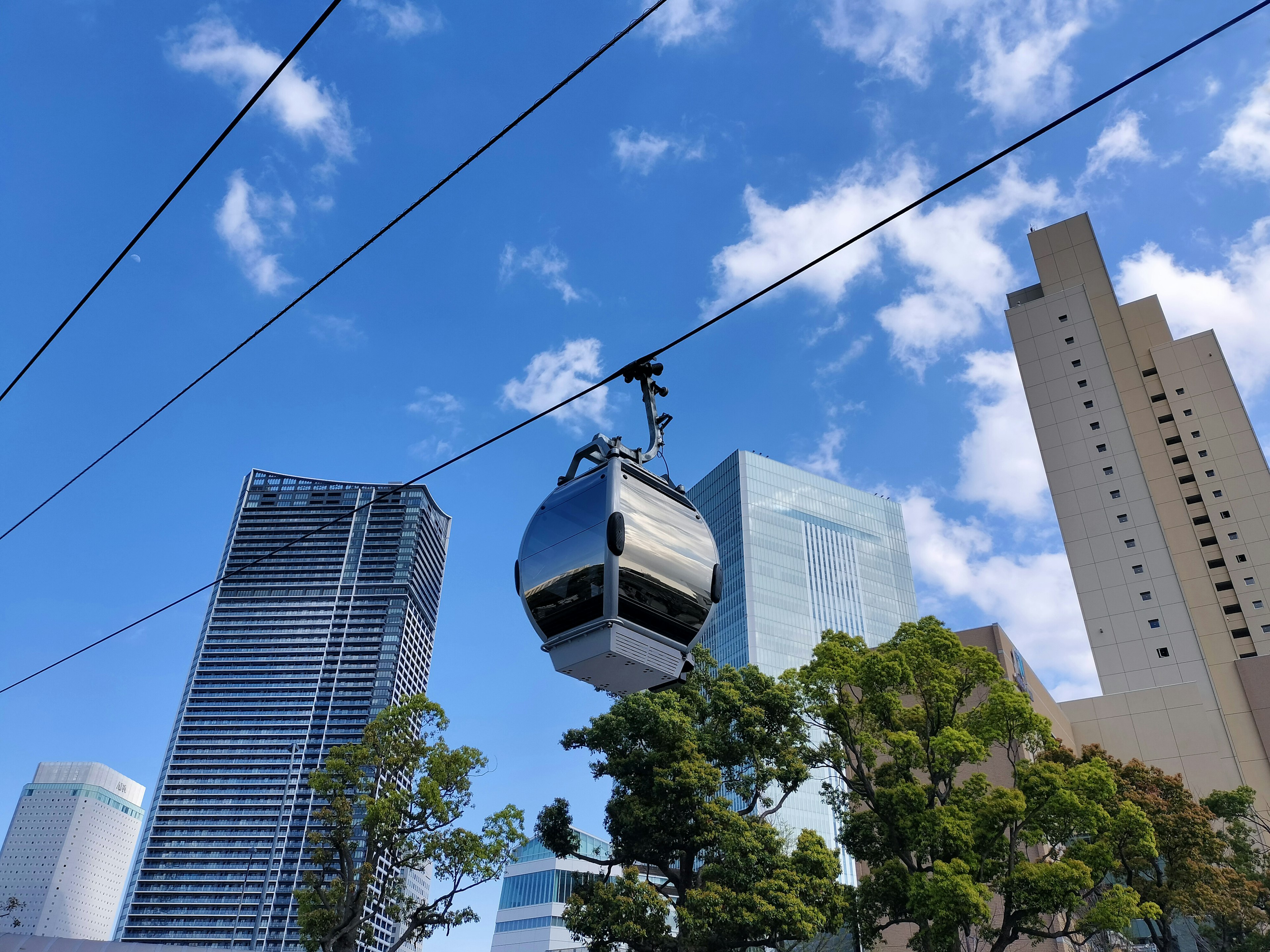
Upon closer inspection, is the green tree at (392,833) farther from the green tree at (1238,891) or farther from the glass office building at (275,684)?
the glass office building at (275,684)

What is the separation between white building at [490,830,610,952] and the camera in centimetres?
5553

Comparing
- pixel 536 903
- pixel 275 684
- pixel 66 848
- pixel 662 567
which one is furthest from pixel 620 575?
pixel 66 848

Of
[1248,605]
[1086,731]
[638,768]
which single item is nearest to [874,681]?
[638,768]

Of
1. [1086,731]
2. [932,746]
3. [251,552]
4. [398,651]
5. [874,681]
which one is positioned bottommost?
[932,746]

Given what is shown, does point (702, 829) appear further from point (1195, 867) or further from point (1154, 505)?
point (1154, 505)

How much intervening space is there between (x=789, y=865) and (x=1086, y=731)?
99.1 feet

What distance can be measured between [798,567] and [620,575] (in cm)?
8253

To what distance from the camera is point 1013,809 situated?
55.0 feet

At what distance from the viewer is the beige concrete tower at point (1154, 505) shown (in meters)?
41.5

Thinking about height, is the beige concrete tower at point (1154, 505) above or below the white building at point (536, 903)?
above

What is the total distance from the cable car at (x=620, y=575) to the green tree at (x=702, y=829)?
485 inches

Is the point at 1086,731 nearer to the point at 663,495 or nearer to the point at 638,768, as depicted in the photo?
the point at 638,768

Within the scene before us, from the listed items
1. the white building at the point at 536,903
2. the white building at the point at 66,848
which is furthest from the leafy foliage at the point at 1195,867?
the white building at the point at 66,848

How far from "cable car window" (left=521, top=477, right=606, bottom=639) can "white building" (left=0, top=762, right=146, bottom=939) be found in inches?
8049
